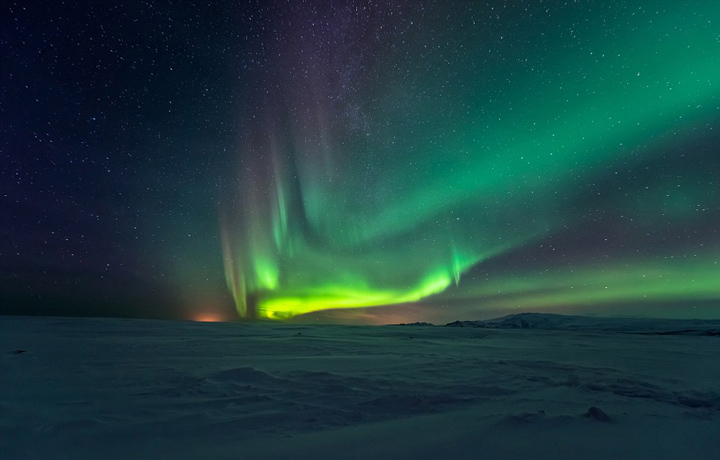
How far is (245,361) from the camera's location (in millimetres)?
4605

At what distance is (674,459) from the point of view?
70.1 inches

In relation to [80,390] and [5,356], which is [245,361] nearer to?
[80,390]

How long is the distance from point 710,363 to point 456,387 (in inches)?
190

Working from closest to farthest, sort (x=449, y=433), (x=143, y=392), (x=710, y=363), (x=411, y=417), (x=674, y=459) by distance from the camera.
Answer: (x=674, y=459), (x=449, y=433), (x=411, y=417), (x=143, y=392), (x=710, y=363)

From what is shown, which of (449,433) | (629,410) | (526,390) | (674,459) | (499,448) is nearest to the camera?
(674,459)

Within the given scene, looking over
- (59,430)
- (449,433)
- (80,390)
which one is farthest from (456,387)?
(80,390)

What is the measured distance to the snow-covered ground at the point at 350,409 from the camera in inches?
75.0

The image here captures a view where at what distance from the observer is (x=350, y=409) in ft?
8.59

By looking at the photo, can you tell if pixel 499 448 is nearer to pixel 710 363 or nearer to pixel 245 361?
pixel 245 361

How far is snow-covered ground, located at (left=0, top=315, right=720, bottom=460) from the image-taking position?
1906 millimetres

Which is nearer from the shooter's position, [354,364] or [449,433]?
[449,433]

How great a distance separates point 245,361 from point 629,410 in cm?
418

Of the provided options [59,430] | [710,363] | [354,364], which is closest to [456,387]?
[354,364]

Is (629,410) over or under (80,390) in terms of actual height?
under
